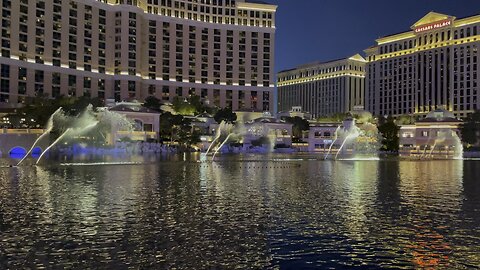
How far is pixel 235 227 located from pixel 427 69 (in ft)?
559

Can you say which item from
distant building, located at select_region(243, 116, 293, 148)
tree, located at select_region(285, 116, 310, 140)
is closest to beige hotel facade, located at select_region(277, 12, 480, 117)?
tree, located at select_region(285, 116, 310, 140)

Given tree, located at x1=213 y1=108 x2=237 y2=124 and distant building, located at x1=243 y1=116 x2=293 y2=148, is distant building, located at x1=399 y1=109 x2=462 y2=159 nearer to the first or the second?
distant building, located at x1=243 y1=116 x2=293 y2=148

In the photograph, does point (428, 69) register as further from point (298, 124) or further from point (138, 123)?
point (138, 123)

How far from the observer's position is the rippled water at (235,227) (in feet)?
40.9

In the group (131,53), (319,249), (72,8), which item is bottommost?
(319,249)

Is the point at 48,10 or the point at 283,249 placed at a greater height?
the point at 48,10

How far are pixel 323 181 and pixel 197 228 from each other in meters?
18.2

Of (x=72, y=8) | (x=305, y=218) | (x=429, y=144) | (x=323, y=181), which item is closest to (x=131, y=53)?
(x=72, y=8)

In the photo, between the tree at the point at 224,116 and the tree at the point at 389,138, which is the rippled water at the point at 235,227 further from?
the tree at the point at 224,116

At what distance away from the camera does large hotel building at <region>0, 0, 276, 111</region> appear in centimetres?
11806

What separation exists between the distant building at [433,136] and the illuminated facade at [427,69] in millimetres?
42126

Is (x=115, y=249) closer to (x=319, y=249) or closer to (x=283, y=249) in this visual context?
(x=283, y=249)

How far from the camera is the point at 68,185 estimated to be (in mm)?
28500

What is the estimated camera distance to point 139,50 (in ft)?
457
